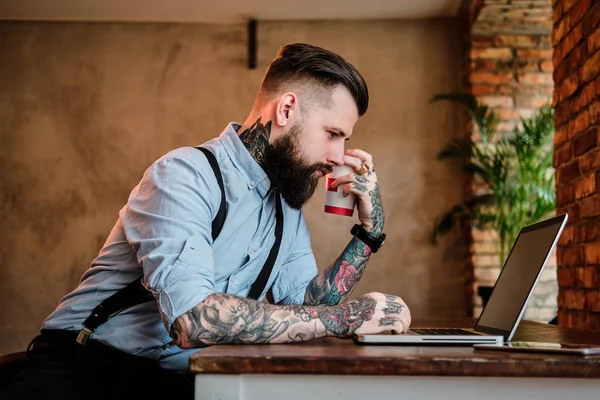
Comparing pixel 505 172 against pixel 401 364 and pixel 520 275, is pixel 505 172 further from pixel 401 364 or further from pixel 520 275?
pixel 401 364

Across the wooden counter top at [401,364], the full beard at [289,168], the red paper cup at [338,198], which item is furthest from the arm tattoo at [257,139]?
the wooden counter top at [401,364]

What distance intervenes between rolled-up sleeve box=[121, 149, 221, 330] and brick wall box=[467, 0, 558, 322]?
4.02m

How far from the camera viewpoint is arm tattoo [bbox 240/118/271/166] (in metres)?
1.76

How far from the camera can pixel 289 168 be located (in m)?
1.75

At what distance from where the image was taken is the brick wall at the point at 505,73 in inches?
205

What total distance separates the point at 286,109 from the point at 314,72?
13cm

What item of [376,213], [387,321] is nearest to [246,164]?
[376,213]

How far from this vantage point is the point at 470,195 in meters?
5.39

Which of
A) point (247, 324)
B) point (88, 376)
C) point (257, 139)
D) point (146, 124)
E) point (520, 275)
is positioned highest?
point (146, 124)

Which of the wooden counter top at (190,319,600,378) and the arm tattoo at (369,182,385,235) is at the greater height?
the arm tattoo at (369,182,385,235)

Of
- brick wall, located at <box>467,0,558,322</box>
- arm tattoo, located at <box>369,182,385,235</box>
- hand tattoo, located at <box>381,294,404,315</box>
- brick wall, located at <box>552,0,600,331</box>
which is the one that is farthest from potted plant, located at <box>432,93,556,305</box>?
hand tattoo, located at <box>381,294,404,315</box>

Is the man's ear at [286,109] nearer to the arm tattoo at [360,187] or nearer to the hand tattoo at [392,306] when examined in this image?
the arm tattoo at [360,187]

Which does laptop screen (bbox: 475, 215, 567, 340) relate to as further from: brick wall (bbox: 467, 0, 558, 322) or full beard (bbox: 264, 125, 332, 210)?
brick wall (bbox: 467, 0, 558, 322)

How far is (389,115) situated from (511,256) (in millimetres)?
4140
